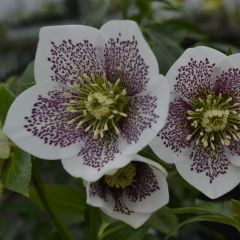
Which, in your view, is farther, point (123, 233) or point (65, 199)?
point (65, 199)

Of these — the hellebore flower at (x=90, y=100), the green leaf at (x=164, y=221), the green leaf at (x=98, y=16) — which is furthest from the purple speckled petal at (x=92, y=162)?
the green leaf at (x=98, y=16)

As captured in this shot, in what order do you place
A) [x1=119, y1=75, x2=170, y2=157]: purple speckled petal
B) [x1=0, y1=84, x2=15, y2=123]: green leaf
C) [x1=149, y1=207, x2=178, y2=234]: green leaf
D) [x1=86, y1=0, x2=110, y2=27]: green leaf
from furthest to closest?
[x1=86, y1=0, x2=110, y2=27]: green leaf < [x1=149, y1=207, x2=178, y2=234]: green leaf < [x1=0, y1=84, x2=15, y2=123]: green leaf < [x1=119, y1=75, x2=170, y2=157]: purple speckled petal

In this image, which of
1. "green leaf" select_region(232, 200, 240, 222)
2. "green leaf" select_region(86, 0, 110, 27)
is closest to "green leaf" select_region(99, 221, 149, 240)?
"green leaf" select_region(232, 200, 240, 222)

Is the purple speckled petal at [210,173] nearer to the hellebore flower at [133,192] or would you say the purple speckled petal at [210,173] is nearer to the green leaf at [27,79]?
the hellebore flower at [133,192]

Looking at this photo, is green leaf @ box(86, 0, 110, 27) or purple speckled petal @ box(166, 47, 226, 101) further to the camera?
green leaf @ box(86, 0, 110, 27)

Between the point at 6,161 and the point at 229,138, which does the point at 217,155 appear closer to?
the point at 229,138

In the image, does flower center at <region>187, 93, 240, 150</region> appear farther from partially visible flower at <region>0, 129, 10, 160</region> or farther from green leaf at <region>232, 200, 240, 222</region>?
partially visible flower at <region>0, 129, 10, 160</region>

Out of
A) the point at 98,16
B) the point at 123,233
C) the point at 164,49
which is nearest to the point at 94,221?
the point at 123,233

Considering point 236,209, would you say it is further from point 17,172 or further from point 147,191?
point 17,172
